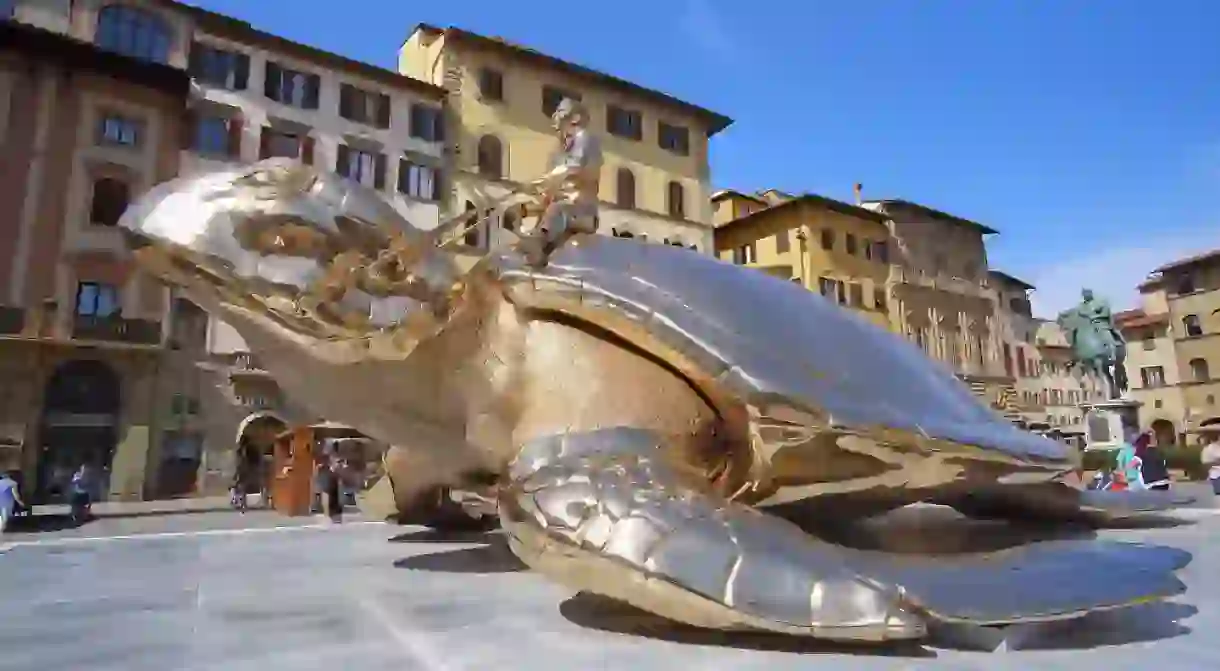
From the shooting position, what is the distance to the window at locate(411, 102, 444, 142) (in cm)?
3092

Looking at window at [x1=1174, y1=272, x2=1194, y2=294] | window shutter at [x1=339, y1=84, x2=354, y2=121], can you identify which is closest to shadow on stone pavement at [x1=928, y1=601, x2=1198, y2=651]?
window shutter at [x1=339, y1=84, x2=354, y2=121]

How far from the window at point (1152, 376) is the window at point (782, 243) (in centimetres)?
3138

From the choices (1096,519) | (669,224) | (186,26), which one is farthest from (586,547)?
(669,224)

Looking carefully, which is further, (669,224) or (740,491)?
(669,224)

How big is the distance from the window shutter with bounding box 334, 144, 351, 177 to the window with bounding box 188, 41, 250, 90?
3726 mm

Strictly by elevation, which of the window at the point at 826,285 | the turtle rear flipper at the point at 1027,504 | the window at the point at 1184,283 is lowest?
the turtle rear flipper at the point at 1027,504

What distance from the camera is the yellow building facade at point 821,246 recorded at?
4050cm

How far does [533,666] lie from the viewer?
2.66 meters

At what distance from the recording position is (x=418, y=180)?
30.7 meters

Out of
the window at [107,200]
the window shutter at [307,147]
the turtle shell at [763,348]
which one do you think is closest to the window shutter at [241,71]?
the window shutter at [307,147]

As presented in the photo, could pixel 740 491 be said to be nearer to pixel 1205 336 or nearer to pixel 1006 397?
pixel 1006 397

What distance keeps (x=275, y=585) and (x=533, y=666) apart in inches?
99.7

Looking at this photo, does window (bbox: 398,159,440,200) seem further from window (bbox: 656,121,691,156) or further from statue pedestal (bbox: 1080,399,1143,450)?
statue pedestal (bbox: 1080,399,1143,450)

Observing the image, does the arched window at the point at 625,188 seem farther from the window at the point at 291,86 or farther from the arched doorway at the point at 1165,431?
the arched doorway at the point at 1165,431
